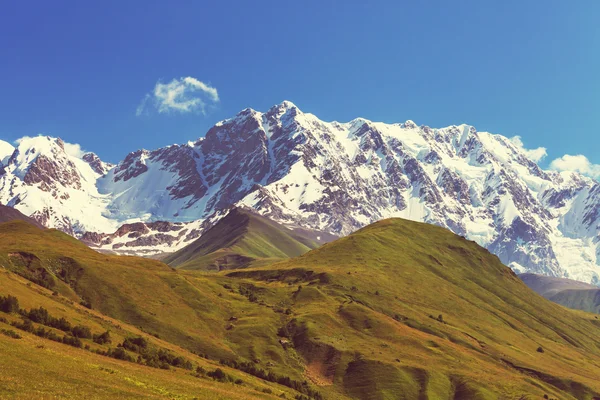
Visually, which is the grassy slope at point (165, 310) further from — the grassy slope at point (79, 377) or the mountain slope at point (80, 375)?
the grassy slope at point (79, 377)

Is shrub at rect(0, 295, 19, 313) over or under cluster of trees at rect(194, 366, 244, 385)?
over

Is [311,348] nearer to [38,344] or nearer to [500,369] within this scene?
[500,369]

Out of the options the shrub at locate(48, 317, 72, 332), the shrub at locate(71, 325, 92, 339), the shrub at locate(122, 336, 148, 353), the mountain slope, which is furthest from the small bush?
the shrub at locate(48, 317, 72, 332)

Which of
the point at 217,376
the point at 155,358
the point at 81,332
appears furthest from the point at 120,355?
the point at 217,376

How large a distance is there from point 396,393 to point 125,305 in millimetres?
74663

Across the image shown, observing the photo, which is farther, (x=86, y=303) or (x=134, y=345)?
(x=86, y=303)

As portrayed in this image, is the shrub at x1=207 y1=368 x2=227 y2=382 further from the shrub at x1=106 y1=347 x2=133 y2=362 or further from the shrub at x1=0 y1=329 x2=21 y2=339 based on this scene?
the shrub at x1=0 y1=329 x2=21 y2=339

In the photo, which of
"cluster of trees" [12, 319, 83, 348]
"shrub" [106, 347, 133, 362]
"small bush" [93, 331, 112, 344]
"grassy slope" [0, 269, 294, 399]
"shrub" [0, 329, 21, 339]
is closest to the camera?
"grassy slope" [0, 269, 294, 399]

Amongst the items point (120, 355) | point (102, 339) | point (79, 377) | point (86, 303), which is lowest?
point (79, 377)

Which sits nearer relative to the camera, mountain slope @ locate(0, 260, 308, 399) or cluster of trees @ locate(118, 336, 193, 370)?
mountain slope @ locate(0, 260, 308, 399)

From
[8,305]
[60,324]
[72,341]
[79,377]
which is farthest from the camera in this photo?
[60,324]

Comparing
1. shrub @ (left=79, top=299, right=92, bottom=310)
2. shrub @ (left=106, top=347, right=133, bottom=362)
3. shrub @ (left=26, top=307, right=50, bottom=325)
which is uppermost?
shrub @ (left=79, top=299, right=92, bottom=310)

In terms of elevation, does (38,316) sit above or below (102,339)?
above

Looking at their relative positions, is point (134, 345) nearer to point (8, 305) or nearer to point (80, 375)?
point (8, 305)
